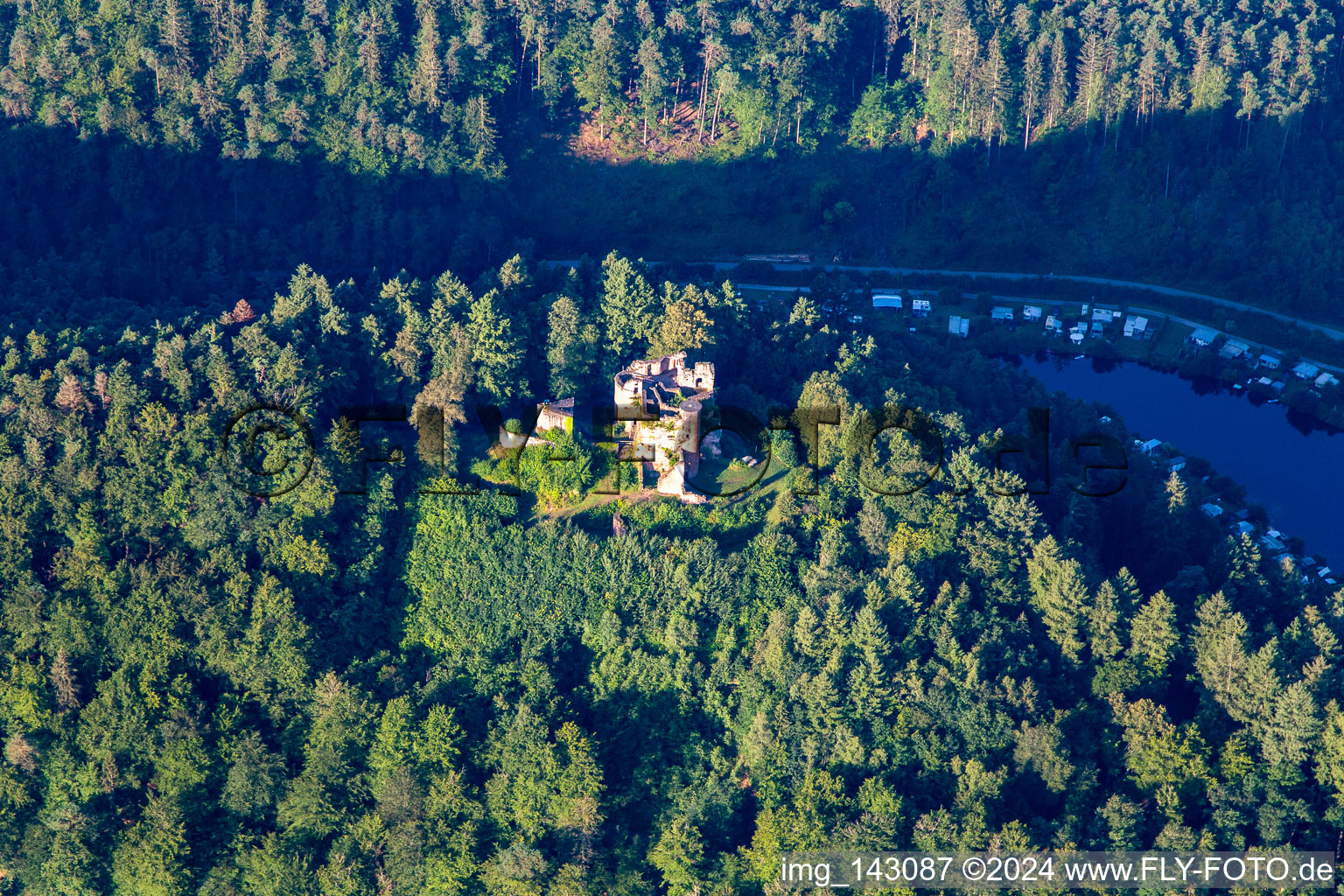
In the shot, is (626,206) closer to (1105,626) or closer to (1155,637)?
(1105,626)

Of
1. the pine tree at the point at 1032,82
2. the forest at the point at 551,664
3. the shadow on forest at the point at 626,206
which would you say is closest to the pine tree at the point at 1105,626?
the forest at the point at 551,664

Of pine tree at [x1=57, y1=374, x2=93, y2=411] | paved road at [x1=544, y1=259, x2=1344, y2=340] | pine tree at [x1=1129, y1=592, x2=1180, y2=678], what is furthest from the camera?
paved road at [x1=544, y1=259, x2=1344, y2=340]

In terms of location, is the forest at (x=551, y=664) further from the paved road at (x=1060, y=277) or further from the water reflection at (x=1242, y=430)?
the paved road at (x=1060, y=277)

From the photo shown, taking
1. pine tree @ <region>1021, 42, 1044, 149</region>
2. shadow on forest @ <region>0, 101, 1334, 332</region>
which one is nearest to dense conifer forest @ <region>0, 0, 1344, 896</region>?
shadow on forest @ <region>0, 101, 1334, 332</region>

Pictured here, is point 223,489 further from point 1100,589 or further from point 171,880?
point 1100,589

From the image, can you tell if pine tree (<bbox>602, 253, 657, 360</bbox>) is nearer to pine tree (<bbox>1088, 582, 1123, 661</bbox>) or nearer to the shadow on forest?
the shadow on forest
